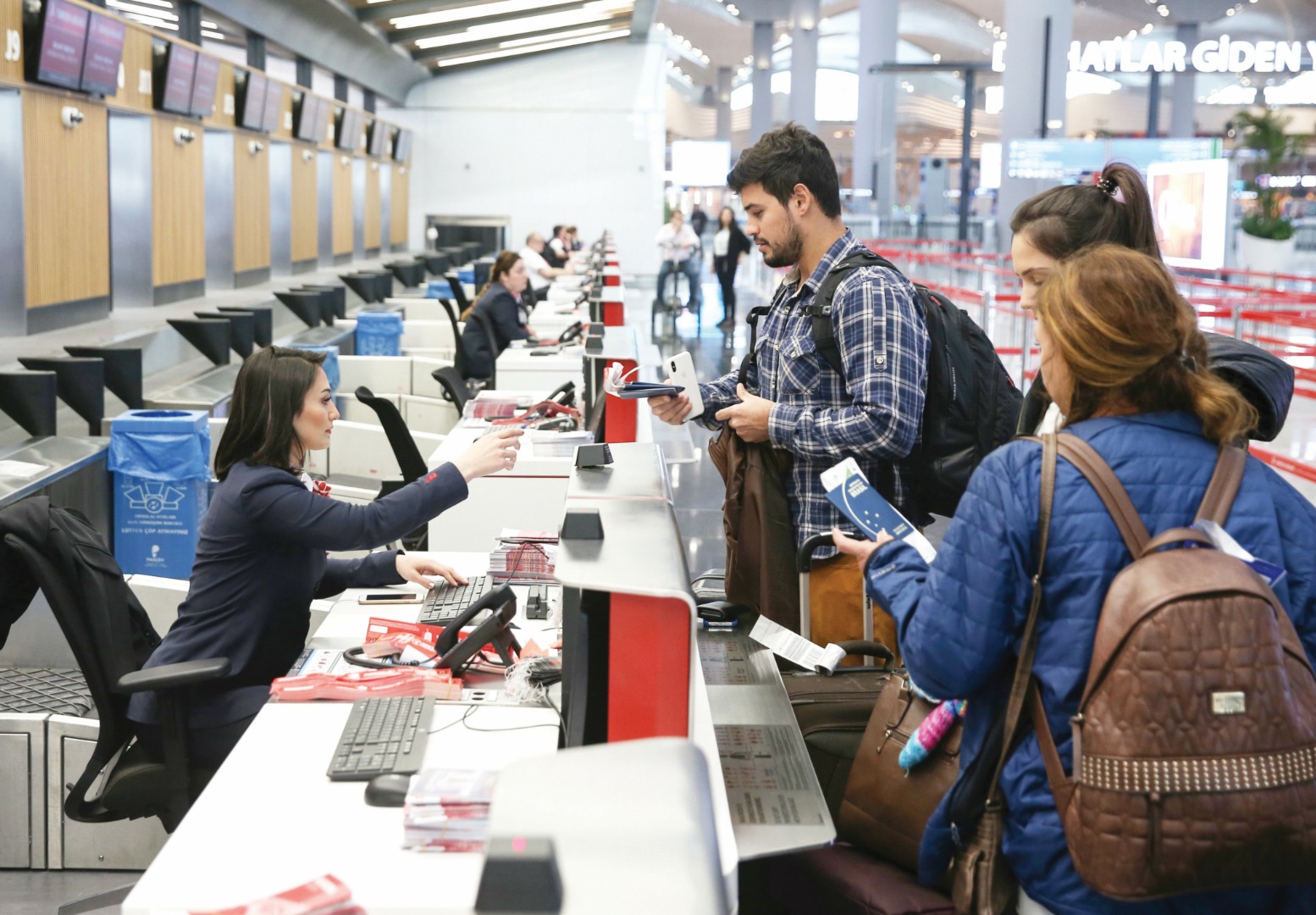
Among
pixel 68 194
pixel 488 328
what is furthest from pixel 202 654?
pixel 68 194

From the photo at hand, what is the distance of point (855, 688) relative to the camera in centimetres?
262

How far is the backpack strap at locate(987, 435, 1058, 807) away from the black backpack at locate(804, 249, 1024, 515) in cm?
98

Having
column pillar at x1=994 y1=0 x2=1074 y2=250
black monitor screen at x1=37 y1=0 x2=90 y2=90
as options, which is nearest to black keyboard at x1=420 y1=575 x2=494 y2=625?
black monitor screen at x1=37 y1=0 x2=90 y2=90

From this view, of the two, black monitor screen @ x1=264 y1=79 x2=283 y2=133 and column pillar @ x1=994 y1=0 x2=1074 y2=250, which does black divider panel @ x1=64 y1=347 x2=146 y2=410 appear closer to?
black monitor screen @ x1=264 y1=79 x2=283 y2=133

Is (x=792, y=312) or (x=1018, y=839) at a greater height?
(x=792, y=312)

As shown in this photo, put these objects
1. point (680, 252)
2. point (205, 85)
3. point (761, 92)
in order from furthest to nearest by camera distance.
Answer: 1. point (761, 92)
2. point (680, 252)
3. point (205, 85)

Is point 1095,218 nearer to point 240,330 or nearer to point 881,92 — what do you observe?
point 240,330

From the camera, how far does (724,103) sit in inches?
1646

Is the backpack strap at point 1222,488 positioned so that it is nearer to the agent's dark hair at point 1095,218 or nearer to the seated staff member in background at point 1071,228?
the seated staff member in background at point 1071,228

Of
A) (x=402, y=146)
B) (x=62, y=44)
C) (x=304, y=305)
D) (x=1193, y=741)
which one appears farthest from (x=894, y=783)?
(x=402, y=146)

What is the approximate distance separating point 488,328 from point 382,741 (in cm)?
682

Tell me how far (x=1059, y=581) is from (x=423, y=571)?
191 centimetres

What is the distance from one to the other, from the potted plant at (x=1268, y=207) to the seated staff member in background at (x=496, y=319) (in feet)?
55.6

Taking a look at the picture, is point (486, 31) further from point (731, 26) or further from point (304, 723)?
point (304, 723)
